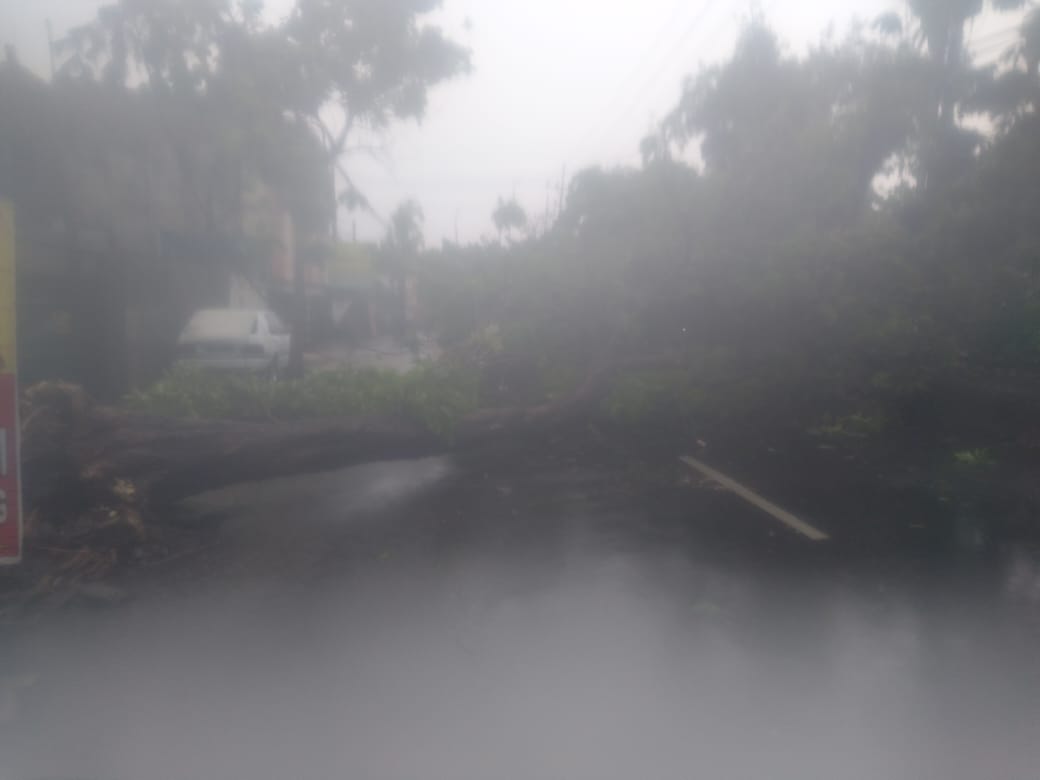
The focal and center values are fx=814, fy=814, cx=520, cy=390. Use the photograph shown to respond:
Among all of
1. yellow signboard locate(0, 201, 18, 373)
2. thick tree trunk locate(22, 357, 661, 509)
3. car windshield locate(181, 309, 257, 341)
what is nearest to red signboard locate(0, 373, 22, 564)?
yellow signboard locate(0, 201, 18, 373)

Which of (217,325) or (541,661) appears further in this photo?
(217,325)

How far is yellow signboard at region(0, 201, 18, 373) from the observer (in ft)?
11.6

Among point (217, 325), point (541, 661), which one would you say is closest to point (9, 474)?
point (541, 661)

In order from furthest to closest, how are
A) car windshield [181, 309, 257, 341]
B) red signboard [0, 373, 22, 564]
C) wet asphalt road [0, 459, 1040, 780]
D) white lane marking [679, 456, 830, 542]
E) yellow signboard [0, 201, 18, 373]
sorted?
car windshield [181, 309, 257, 341]
white lane marking [679, 456, 830, 542]
red signboard [0, 373, 22, 564]
yellow signboard [0, 201, 18, 373]
wet asphalt road [0, 459, 1040, 780]

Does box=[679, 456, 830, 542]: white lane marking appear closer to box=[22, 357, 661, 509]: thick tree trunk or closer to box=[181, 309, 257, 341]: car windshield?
box=[22, 357, 661, 509]: thick tree trunk

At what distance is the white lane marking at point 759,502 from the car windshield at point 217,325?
5.81 metres

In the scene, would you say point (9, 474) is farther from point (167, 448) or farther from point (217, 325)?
point (217, 325)

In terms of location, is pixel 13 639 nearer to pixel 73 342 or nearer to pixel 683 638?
pixel 683 638

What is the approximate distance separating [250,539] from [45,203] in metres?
4.29

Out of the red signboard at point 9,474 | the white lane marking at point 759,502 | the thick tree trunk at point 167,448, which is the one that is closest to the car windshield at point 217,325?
the thick tree trunk at point 167,448

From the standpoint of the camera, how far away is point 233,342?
33.8 ft

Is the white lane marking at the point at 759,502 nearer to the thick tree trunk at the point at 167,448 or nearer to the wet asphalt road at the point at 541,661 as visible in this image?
the wet asphalt road at the point at 541,661

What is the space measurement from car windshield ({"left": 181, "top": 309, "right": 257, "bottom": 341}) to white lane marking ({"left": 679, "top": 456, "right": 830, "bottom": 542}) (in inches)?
229

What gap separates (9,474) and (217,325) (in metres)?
6.90
